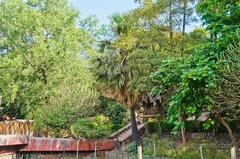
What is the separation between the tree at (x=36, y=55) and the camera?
2420 cm

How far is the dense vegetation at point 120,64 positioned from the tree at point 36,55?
71mm

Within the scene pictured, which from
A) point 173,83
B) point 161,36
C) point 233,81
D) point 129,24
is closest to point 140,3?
point 129,24

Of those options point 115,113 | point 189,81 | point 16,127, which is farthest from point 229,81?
point 115,113

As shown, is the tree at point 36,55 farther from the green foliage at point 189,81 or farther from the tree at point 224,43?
the tree at point 224,43

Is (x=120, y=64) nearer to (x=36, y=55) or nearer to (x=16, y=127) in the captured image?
(x=16, y=127)

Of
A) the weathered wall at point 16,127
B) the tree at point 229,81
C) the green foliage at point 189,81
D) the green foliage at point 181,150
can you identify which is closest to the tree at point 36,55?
the weathered wall at point 16,127

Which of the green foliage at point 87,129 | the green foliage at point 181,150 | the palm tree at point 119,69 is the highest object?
the palm tree at point 119,69

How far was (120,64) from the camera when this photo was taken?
19922 millimetres

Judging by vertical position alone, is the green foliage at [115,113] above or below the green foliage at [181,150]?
above

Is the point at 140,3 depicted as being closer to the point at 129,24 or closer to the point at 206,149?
the point at 129,24

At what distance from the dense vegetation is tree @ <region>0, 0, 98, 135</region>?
7 centimetres

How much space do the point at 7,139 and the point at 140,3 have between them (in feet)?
33.6

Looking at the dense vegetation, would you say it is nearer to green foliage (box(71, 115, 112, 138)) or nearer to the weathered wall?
green foliage (box(71, 115, 112, 138))

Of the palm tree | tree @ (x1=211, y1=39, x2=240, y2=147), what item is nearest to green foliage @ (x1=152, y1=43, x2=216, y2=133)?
tree @ (x1=211, y1=39, x2=240, y2=147)
